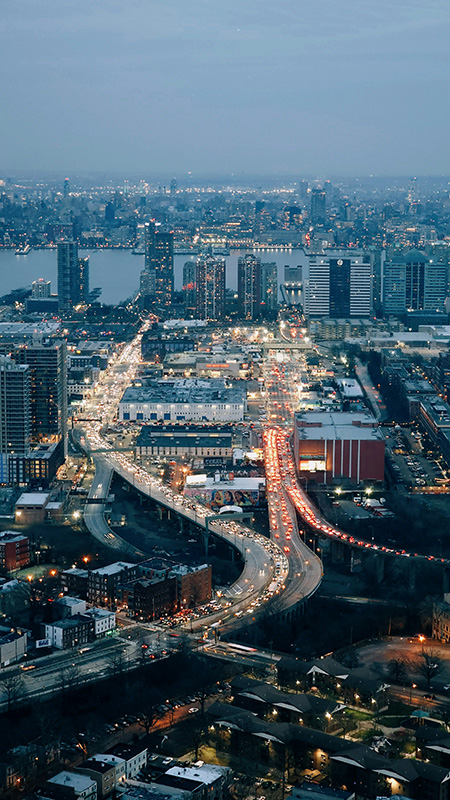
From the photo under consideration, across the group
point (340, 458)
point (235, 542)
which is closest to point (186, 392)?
point (340, 458)

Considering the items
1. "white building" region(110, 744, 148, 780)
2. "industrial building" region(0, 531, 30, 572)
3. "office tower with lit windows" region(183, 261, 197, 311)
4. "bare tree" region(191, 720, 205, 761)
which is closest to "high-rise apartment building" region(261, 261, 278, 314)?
"office tower with lit windows" region(183, 261, 197, 311)

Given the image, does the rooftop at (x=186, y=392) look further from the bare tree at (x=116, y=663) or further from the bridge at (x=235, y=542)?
the bare tree at (x=116, y=663)

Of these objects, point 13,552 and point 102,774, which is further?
point 13,552

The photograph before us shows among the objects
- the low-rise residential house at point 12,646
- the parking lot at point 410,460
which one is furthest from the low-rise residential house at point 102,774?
the parking lot at point 410,460

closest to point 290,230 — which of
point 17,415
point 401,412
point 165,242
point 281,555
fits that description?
point 165,242

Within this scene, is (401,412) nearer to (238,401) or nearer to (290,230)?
(238,401)

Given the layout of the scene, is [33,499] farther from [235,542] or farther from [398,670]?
[398,670]
